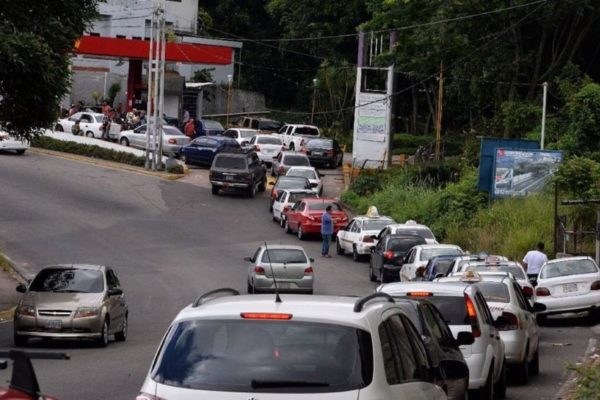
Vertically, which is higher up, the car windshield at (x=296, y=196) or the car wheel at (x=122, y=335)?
the car windshield at (x=296, y=196)

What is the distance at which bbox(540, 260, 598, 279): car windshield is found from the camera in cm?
2853

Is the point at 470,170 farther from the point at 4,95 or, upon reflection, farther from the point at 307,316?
the point at 307,316

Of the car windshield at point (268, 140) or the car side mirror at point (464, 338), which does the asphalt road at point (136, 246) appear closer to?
the car side mirror at point (464, 338)

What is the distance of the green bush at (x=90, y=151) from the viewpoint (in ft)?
196

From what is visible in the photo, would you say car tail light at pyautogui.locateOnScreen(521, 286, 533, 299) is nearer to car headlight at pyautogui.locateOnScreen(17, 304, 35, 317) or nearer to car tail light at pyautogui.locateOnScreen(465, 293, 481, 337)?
car headlight at pyautogui.locateOnScreen(17, 304, 35, 317)

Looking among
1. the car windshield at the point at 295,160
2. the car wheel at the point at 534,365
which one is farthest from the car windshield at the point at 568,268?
the car windshield at the point at 295,160

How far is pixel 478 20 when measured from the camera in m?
57.1

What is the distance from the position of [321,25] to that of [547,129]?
30589 millimetres

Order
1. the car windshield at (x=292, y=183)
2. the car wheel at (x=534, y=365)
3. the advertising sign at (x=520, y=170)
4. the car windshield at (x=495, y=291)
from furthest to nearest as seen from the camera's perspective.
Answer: the car windshield at (x=292, y=183) → the advertising sign at (x=520, y=170) → the car wheel at (x=534, y=365) → the car windshield at (x=495, y=291)

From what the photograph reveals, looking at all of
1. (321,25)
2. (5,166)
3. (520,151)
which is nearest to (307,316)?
(520,151)

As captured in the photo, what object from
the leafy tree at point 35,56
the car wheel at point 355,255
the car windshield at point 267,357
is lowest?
the car wheel at point 355,255

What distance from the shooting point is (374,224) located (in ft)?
139

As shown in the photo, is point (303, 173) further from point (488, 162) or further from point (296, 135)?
point (296, 135)

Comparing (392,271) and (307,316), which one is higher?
(307,316)
